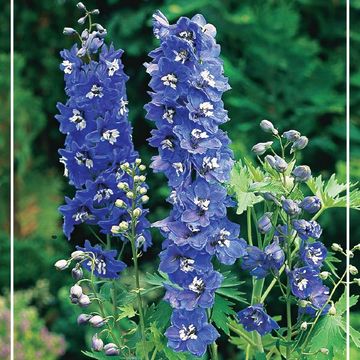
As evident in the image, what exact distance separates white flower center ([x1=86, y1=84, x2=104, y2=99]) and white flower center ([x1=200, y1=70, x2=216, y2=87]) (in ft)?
0.55

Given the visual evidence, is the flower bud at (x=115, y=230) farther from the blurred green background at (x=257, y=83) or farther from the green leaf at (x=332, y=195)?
the blurred green background at (x=257, y=83)

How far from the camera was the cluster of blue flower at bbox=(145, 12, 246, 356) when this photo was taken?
1253 mm

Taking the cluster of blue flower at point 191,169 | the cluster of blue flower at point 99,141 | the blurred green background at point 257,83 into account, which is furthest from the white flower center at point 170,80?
the blurred green background at point 257,83

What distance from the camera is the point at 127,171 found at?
130cm

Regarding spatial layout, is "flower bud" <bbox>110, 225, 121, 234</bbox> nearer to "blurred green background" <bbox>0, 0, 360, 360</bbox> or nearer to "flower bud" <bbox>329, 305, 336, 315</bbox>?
"flower bud" <bbox>329, 305, 336, 315</bbox>

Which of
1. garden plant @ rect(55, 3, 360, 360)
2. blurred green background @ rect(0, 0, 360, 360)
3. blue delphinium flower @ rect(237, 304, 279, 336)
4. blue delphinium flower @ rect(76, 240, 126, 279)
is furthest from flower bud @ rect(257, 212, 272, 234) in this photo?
blurred green background @ rect(0, 0, 360, 360)

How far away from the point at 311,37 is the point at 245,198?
6.27 ft

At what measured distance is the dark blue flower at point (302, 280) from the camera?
129 centimetres

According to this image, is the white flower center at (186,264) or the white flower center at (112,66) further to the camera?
the white flower center at (112,66)

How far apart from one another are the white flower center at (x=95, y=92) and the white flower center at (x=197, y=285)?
11.8 inches

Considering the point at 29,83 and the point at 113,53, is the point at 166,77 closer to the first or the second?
the point at 113,53

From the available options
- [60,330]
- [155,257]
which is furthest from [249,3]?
[60,330]

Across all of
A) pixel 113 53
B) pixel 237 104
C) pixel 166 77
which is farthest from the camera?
pixel 237 104

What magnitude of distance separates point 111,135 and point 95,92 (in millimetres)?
65
